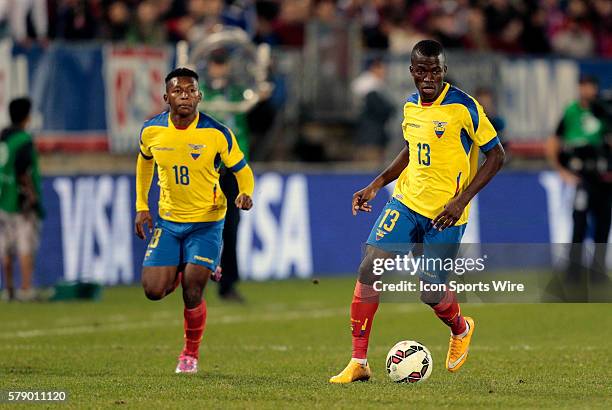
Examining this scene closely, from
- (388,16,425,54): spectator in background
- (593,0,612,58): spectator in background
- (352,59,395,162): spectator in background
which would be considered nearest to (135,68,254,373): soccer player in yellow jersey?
(352,59,395,162): spectator in background

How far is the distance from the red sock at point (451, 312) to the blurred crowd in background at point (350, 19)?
10.3m

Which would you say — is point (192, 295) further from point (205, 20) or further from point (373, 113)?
point (373, 113)

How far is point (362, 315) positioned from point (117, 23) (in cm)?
1128

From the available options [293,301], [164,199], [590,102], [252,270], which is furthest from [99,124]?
[164,199]

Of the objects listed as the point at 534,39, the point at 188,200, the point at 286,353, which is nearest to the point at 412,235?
the point at 188,200

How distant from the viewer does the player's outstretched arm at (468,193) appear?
9.95 m

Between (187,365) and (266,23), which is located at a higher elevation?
(266,23)

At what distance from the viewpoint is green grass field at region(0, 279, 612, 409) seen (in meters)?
9.44

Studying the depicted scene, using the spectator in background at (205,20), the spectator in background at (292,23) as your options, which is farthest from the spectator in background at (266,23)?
the spectator in background at (205,20)

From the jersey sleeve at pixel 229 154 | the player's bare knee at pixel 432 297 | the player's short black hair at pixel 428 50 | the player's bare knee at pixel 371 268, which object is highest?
the player's short black hair at pixel 428 50

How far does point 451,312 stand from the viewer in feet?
34.6

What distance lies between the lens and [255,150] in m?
22.3

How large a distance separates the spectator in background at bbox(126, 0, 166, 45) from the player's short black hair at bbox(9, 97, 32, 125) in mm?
3538

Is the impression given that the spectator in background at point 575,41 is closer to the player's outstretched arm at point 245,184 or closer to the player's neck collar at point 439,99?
the player's outstretched arm at point 245,184
